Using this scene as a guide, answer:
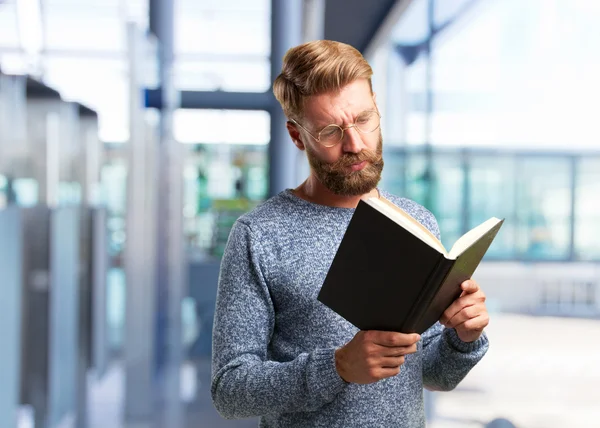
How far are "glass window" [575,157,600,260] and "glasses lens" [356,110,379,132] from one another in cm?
84

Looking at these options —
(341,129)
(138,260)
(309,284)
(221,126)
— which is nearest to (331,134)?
(341,129)

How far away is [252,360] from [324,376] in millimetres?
155

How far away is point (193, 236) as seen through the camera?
5.64 metres

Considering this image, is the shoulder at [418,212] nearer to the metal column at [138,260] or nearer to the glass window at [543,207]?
the glass window at [543,207]

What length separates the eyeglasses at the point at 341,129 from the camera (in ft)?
4.30

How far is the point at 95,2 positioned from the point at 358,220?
9236 millimetres

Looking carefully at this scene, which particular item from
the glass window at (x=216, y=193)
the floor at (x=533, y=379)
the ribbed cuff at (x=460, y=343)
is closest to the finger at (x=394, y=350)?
the ribbed cuff at (x=460, y=343)

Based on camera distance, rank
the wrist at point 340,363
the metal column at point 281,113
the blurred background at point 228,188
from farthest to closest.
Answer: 1. the metal column at point 281,113
2. the blurred background at point 228,188
3. the wrist at point 340,363

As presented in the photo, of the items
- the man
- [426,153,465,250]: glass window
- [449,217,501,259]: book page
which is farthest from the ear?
[426,153,465,250]: glass window

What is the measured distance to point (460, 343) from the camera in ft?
4.39

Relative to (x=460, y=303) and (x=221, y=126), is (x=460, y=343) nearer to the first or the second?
(x=460, y=303)

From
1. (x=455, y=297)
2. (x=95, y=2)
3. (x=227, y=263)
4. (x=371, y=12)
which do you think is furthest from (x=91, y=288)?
(x=95, y=2)

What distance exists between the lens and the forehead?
1310 millimetres

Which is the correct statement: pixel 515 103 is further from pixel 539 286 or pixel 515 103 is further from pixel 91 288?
pixel 91 288
